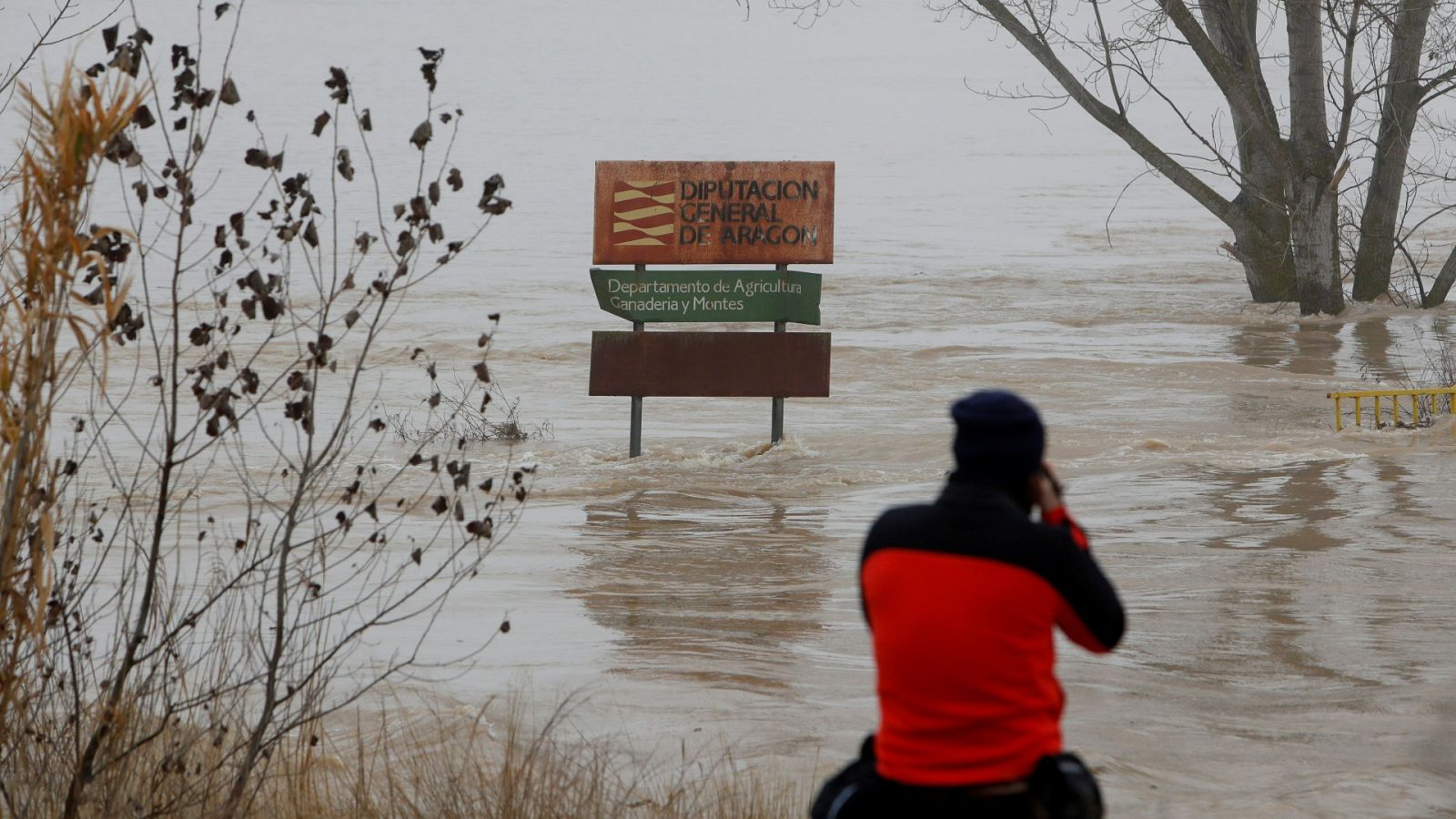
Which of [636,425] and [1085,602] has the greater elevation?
[1085,602]

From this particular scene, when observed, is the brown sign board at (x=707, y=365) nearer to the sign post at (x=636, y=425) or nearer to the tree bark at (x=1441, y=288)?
the sign post at (x=636, y=425)

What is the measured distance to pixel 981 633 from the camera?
291 cm

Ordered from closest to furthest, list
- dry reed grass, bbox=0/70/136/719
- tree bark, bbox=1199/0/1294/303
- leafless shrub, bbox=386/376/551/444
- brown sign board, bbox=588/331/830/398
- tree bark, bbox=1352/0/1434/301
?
dry reed grass, bbox=0/70/136/719, brown sign board, bbox=588/331/830/398, leafless shrub, bbox=386/376/551/444, tree bark, bbox=1199/0/1294/303, tree bark, bbox=1352/0/1434/301

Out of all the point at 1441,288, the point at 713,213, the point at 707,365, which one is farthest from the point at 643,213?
the point at 1441,288

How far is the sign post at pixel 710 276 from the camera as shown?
15.3 metres

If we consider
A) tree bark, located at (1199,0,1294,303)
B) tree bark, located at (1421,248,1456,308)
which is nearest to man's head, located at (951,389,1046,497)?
tree bark, located at (1199,0,1294,303)

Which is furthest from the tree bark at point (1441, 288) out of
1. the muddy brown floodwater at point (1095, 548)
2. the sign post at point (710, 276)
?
the sign post at point (710, 276)

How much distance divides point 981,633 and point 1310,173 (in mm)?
26965

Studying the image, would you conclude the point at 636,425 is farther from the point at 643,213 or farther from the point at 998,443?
the point at 998,443

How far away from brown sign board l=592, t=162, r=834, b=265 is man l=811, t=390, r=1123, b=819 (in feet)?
40.4

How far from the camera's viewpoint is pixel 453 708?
6.71 meters

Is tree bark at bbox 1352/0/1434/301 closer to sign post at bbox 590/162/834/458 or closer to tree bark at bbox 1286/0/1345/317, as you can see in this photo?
tree bark at bbox 1286/0/1345/317

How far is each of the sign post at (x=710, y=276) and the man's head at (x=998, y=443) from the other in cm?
1224

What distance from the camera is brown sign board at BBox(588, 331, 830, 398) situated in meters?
15.6
